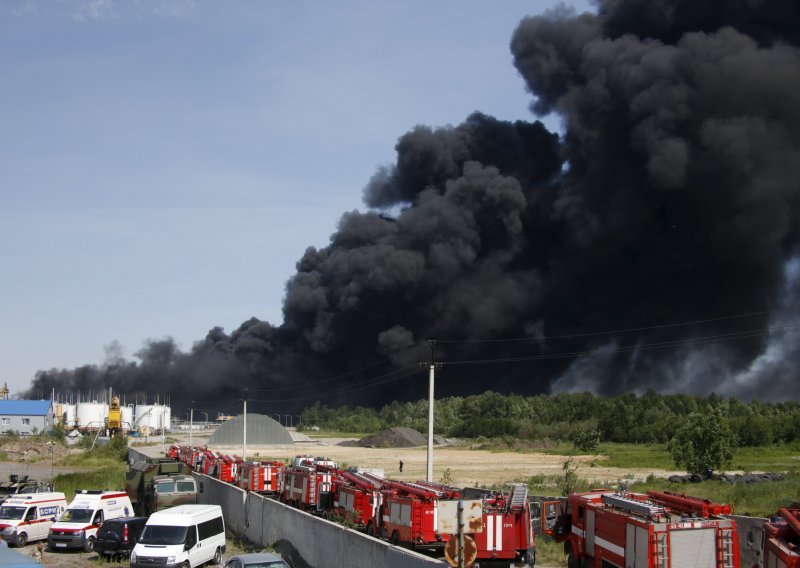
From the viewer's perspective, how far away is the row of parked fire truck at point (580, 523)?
47.4ft

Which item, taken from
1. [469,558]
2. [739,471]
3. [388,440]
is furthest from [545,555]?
[388,440]

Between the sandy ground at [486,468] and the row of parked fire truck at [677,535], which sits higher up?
the row of parked fire truck at [677,535]

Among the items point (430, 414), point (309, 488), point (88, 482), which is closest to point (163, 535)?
point (309, 488)

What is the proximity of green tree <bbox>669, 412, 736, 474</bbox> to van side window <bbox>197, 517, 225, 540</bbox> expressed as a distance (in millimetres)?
32072

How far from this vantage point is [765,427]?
7875 centimetres

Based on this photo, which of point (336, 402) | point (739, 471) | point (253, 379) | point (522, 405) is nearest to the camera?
point (739, 471)

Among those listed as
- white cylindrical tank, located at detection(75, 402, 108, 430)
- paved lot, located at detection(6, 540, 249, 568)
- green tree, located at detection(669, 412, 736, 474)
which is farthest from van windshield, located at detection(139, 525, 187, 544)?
white cylindrical tank, located at detection(75, 402, 108, 430)

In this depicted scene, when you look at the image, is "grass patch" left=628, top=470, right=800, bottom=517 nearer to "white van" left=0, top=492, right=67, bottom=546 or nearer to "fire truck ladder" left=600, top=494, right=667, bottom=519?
"fire truck ladder" left=600, top=494, right=667, bottom=519

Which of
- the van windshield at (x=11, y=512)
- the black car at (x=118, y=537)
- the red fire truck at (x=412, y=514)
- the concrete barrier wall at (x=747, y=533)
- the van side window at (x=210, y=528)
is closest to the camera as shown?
the red fire truck at (x=412, y=514)

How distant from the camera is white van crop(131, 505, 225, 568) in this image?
66.6ft

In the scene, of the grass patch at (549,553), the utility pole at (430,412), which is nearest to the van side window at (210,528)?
the grass patch at (549,553)

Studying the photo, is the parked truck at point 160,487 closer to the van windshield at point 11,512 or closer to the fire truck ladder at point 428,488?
the van windshield at point 11,512

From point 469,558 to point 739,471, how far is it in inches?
1893

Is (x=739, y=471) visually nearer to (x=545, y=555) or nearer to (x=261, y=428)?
(x=545, y=555)
